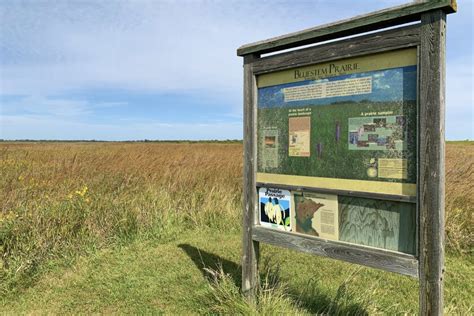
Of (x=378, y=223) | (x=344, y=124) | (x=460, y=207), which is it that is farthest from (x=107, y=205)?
(x=460, y=207)

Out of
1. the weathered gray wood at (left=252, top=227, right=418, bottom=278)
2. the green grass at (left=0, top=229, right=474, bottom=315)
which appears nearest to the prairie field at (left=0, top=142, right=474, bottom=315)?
the green grass at (left=0, top=229, right=474, bottom=315)

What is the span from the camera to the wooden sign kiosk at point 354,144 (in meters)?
2.13

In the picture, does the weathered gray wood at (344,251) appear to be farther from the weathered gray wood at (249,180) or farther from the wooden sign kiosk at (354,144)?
the weathered gray wood at (249,180)

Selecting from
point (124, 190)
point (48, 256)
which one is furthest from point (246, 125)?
point (124, 190)

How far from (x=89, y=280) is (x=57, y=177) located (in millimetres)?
3095

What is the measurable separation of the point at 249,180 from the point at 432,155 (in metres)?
1.52

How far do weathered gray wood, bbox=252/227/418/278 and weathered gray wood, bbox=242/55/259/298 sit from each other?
11 cm

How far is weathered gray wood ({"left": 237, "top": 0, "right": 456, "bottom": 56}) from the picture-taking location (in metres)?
2.09

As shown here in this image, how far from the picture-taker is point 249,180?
3219 millimetres

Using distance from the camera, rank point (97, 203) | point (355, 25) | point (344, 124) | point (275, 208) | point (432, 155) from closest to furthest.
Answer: point (432, 155)
point (355, 25)
point (344, 124)
point (275, 208)
point (97, 203)

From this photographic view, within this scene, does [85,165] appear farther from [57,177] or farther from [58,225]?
Answer: [58,225]

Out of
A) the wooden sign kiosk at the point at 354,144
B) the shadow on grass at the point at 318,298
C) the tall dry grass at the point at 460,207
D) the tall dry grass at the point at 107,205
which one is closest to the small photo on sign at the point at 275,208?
the wooden sign kiosk at the point at 354,144

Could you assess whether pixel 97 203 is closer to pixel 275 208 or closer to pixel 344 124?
pixel 275 208

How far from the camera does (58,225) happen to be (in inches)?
179
